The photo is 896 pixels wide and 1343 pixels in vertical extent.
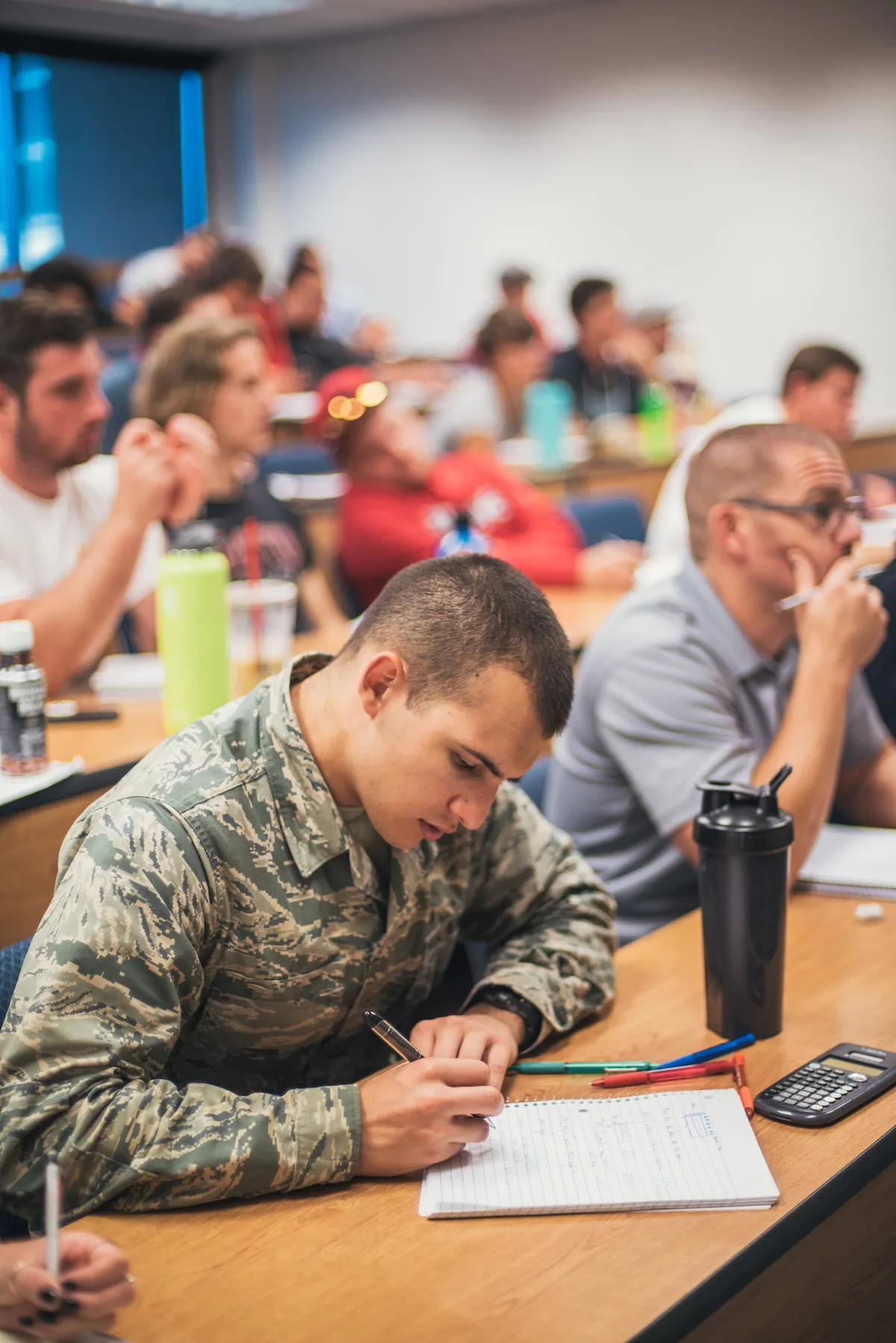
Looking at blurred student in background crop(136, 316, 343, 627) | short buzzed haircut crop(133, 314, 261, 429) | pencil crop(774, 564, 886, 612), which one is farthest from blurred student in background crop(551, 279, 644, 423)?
pencil crop(774, 564, 886, 612)

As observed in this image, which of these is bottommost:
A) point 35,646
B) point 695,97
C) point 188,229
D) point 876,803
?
point 876,803

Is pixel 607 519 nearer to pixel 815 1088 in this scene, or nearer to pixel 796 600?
pixel 796 600

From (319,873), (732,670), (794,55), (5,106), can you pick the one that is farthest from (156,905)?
(5,106)

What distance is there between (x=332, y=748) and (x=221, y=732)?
9cm

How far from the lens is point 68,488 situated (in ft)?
8.76

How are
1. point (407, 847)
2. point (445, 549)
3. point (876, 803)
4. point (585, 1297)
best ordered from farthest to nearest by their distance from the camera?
point (445, 549) → point (876, 803) → point (407, 847) → point (585, 1297)

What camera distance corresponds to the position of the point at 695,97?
28.6 ft

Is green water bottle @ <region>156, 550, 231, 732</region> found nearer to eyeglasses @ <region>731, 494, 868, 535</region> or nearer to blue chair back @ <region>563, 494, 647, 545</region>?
eyeglasses @ <region>731, 494, 868, 535</region>

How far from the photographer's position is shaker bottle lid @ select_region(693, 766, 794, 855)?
49.6 inches

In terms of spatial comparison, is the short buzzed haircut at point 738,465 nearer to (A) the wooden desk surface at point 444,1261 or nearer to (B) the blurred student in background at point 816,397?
(A) the wooden desk surface at point 444,1261

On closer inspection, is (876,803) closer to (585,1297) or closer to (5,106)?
(585,1297)

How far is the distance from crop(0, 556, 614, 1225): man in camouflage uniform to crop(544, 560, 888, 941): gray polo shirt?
0.35 m

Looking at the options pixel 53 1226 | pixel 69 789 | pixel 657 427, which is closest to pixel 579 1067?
pixel 53 1226

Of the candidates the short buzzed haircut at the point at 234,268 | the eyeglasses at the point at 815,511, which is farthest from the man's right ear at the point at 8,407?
the short buzzed haircut at the point at 234,268
